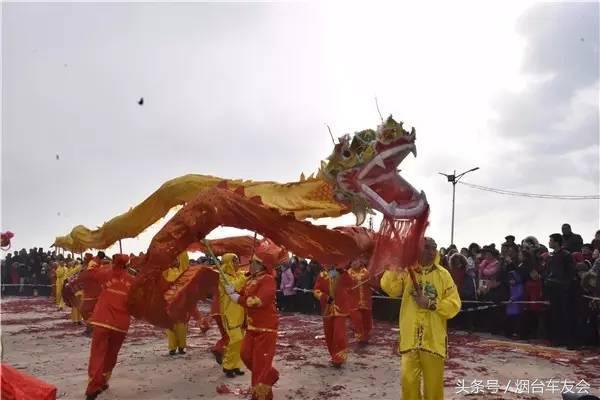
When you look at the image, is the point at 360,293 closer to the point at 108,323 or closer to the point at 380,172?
the point at 108,323

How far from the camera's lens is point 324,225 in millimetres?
5137

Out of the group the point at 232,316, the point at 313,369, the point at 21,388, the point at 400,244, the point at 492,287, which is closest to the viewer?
the point at 21,388

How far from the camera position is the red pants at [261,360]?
623 cm

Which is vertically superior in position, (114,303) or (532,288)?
(532,288)

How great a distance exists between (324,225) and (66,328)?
1211cm

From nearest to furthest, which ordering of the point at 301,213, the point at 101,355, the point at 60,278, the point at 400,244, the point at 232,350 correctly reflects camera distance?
the point at 400,244
the point at 301,213
the point at 101,355
the point at 232,350
the point at 60,278

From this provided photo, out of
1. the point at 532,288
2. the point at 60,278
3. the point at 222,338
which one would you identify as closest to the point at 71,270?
the point at 60,278

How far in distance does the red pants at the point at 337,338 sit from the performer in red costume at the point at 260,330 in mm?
2616

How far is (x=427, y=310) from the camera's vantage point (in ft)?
16.9

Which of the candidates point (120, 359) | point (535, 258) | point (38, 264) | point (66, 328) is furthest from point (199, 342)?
point (38, 264)

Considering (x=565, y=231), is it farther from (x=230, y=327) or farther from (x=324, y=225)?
(x=324, y=225)

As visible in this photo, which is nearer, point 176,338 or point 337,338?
point 337,338

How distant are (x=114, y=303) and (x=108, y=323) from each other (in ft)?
0.83

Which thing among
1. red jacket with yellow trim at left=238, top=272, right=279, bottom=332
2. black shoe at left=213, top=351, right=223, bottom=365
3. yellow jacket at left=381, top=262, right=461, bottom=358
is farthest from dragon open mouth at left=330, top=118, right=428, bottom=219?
black shoe at left=213, top=351, right=223, bottom=365
